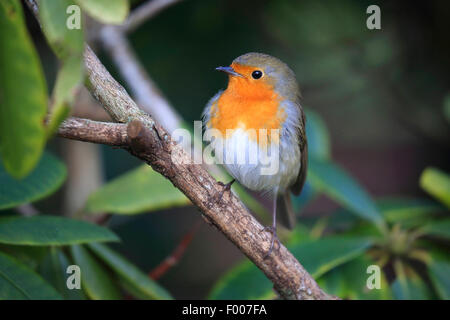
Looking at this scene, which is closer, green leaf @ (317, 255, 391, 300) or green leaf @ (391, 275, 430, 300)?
green leaf @ (317, 255, 391, 300)

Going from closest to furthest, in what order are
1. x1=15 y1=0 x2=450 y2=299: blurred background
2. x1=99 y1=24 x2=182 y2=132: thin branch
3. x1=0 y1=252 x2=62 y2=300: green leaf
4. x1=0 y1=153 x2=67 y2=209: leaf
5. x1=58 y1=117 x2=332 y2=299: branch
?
x1=58 y1=117 x2=332 y2=299: branch, x1=0 y1=252 x2=62 y2=300: green leaf, x1=0 y1=153 x2=67 y2=209: leaf, x1=99 y1=24 x2=182 y2=132: thin branch, x1=15 y1=0 x2=450 y2=299: blurred background

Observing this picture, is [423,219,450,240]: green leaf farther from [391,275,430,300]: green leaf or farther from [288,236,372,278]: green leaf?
[288,236,372,278]: green leaf

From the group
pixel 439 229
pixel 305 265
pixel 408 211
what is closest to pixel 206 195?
pixel 305 265

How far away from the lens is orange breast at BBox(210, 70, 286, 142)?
1.79m

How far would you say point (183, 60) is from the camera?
122 inches

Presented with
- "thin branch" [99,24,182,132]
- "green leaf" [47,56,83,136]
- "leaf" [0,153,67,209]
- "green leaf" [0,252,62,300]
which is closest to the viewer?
"green leaf" [47,56,83,136]

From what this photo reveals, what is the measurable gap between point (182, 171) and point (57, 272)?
2.31 ft

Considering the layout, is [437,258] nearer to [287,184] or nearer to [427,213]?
[427,213]

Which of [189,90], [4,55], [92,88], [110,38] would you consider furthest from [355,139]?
[4,55]

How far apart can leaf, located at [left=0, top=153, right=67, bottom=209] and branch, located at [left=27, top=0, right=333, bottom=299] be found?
54 cm

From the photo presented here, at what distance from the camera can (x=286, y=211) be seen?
7.39ft

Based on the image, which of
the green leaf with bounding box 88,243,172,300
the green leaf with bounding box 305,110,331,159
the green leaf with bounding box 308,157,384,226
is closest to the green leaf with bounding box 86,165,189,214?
the green leaf with bounding box 88,243,172,300

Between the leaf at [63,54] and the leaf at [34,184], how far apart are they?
2.99 feet
